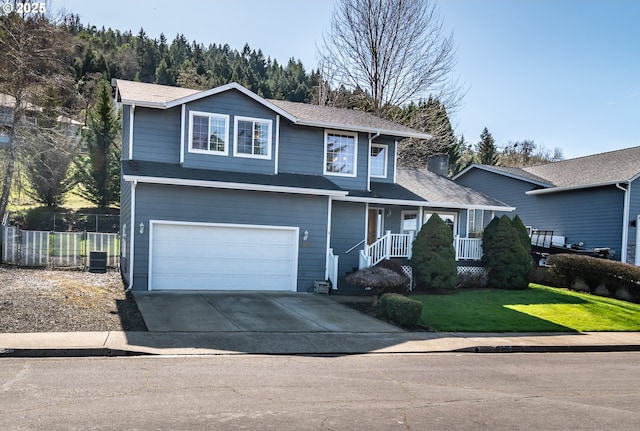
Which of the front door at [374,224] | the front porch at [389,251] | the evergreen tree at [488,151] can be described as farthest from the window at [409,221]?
the evergreen tree at [488,151]

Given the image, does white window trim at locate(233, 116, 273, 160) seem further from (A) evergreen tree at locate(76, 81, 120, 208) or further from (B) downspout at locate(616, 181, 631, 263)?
(A) evergreen tree at locate(76, 81, 120, 208)

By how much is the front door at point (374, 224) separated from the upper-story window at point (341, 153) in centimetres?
193

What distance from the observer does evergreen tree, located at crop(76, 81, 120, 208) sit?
103 feet

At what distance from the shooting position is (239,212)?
17125mm

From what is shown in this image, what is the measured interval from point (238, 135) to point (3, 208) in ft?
40.7

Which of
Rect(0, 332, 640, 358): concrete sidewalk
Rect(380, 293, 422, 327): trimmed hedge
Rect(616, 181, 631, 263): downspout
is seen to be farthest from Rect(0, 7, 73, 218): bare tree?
Rect(616, 181, 631, 263): downspout

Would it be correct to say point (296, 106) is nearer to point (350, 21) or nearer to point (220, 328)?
point (220, 328)

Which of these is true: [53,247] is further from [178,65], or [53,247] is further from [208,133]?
[178,65]

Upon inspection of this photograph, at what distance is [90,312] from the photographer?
11797 mm

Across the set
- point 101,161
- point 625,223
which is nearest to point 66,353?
point 625,223

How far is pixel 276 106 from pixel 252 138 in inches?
59.7

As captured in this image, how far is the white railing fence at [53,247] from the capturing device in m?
18.8

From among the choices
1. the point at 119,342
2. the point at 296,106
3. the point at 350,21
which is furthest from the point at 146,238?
the point at 350,21
